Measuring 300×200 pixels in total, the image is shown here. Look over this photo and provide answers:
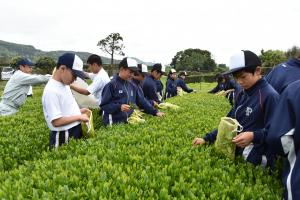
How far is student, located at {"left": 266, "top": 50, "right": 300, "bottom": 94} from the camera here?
207 inches

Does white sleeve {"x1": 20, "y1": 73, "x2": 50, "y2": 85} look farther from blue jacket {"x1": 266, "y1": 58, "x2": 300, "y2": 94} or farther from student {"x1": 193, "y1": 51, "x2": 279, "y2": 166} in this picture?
student {"x1": 193, "y1": 51, "x2": 279, "y2": 166}

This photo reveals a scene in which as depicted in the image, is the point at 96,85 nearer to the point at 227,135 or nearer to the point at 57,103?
the point at 57,103

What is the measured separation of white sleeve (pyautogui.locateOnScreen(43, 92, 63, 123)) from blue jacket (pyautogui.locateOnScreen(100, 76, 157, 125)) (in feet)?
6.67

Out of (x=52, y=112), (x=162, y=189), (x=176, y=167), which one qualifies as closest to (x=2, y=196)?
(x=162, y=189)

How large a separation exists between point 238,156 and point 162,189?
5.87 feet

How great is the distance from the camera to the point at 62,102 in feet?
19.2

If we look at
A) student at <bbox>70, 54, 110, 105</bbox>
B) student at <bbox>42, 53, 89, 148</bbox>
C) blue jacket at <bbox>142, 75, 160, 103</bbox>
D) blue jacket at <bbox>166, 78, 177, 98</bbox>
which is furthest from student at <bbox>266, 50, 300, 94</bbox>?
blue jacket at <bbox>166, 78, 177, 98</bbox>

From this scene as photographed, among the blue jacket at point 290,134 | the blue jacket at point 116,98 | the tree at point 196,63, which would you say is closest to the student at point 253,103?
the blue jacket at point 290,134

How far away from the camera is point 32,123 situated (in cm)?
879

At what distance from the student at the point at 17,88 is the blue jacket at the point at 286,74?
217 inches

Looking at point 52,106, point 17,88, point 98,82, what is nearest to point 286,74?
point 52,106

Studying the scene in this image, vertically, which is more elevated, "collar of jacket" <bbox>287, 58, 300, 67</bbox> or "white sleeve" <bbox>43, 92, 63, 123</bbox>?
"collar of jacket" <bbox>287, 58, 300, 67</bbox>

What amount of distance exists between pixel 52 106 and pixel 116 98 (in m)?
2.36

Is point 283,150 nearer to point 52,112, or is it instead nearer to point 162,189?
point 162,189
